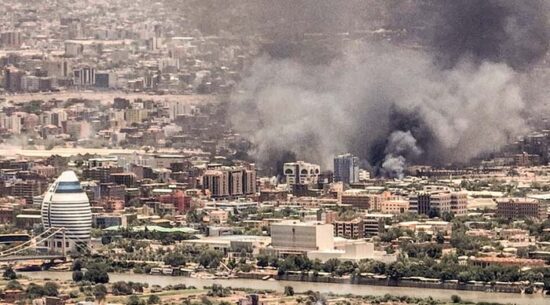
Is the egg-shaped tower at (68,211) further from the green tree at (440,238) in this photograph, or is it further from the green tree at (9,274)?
the green tree at (440,238)

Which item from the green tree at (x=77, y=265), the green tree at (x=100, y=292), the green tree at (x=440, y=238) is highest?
the green tree at (x=440, y=238)

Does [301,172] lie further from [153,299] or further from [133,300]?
[133,300]

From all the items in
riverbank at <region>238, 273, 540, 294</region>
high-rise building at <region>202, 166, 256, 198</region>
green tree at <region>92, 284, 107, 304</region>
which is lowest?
green tree at <region>92, 284, 107, 304</region>

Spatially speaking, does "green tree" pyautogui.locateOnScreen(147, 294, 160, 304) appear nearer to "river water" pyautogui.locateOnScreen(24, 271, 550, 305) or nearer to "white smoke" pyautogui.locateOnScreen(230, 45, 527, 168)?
"river water" pyautogui.locateOnScreen(24, 271, 550, 305)

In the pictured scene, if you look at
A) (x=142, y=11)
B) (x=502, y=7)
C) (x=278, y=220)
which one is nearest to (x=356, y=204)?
(x=278, y=220)

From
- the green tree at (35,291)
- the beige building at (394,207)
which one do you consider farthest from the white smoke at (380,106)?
the green tree at (35,291)

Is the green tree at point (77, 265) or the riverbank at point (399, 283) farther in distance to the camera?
the green tree at point (77, 265)

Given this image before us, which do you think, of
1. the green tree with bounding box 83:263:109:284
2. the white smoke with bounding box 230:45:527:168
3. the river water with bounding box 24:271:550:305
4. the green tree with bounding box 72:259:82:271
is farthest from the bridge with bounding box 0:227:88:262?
the white smoke with bounding box 230:45:527:168
